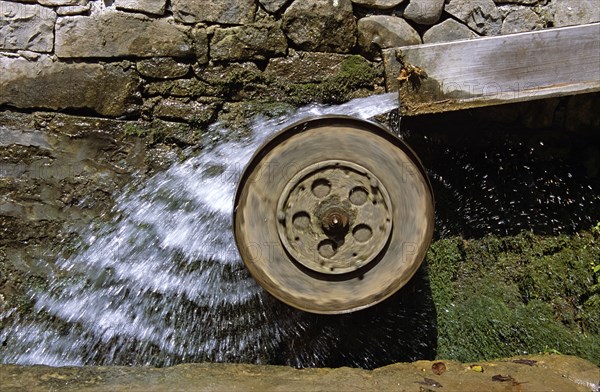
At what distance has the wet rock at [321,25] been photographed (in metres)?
3.98

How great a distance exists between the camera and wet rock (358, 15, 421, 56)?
13.1 ft

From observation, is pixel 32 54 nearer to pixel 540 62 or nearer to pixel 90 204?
pixel 90 204

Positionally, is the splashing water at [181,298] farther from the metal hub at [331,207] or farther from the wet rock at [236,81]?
the metal hub at [331,207]

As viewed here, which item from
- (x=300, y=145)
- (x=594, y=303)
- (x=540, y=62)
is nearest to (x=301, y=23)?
(x=300, y=145)

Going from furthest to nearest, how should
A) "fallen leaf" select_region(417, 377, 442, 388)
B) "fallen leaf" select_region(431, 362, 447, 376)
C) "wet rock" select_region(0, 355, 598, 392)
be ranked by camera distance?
1. "fallen leaf" select_region(431, 362, 447, 376)
2. "fallen leaf" select_region(417, 377, 442, 388)
3. "wet rock" select_region(0, 355, 598, 392)

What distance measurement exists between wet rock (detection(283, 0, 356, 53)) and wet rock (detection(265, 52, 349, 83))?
1.5 inches

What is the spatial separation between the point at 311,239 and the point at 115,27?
164 cm

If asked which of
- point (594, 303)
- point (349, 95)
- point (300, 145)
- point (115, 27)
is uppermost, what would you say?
point (115, 27)

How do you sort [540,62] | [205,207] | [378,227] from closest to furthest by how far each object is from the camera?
[378,227] → [540,62] → [205,207]

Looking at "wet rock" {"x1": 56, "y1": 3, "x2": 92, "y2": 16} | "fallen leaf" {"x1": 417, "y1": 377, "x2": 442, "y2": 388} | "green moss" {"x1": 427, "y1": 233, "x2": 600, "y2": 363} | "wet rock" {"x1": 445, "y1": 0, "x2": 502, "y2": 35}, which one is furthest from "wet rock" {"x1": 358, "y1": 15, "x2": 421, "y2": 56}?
"fallen leaf" {"x1": 417, "y1": 377, "x2": 442, "y2": 388}

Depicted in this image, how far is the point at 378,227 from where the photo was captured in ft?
10.9

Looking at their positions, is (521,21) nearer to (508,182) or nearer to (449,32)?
(449,32)

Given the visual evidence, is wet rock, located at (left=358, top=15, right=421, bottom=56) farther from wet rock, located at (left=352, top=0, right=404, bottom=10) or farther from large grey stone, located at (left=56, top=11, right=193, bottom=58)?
large grey stone, located at (left=56, top=11, right=193, bottom=58)

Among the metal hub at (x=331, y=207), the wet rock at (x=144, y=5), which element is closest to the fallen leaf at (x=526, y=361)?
the metal hub at (x=331, y=207)
